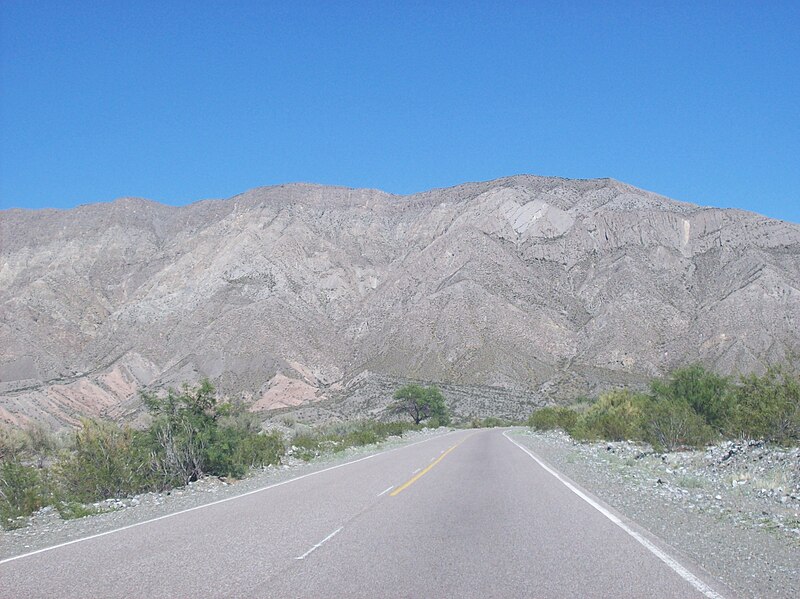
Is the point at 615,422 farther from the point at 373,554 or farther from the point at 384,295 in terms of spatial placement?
the point at 384,295

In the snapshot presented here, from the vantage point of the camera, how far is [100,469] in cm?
1652

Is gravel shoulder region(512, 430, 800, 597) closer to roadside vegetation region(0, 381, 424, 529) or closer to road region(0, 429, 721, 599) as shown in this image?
road region(0, 429, 721, 599)

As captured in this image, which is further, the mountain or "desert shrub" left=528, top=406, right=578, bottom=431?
the mountain

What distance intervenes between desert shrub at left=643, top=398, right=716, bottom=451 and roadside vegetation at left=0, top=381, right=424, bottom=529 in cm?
1258

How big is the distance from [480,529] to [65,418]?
61563 millimetres

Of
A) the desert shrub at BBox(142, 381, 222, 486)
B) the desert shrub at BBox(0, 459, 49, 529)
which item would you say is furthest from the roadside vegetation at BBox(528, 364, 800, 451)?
the desert shrub at BBox(0, 459, 49, 529)

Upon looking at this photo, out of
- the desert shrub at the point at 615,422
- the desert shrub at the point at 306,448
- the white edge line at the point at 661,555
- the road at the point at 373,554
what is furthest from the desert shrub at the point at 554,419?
the road at the point at 373,554

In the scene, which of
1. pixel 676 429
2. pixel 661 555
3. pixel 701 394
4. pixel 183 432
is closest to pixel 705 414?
pixel 701 394

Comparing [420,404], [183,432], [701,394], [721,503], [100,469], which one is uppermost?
[183,432]

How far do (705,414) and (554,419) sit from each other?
18286mm

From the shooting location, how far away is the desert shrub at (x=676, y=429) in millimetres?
22578

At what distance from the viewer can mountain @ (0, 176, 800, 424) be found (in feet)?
251

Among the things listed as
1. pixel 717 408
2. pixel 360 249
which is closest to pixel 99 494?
pixel 717 408

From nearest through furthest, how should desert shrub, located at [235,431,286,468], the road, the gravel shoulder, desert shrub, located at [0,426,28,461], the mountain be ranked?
the road, the gravel shoulder, desert shrub, located at [235,431,286,468], desert shrub, located at [0,426,28,461], the mountain
